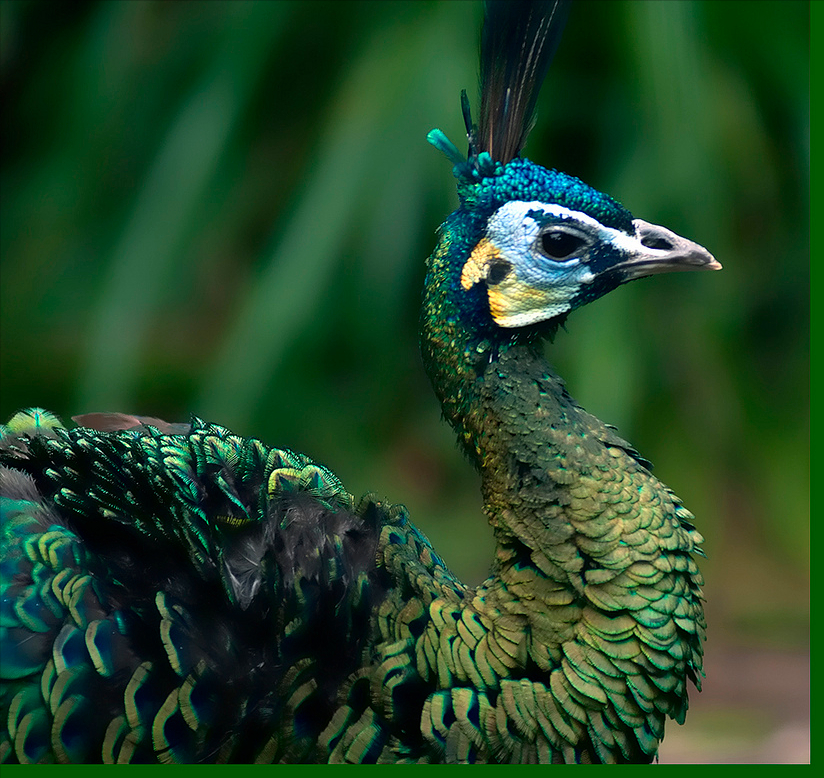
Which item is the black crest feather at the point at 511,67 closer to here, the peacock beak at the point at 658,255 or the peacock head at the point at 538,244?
the peacock head at the point at 538,244

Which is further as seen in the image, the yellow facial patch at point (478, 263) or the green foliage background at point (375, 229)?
the green foliage background at point (375, 229)

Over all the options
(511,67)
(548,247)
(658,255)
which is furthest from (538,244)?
(511,67)

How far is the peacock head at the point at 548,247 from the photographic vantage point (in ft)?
5.36

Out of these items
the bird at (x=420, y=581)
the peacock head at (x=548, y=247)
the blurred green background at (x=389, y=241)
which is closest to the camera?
the bird at (x=420, y=581)

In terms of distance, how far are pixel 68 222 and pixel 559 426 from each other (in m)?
2.82

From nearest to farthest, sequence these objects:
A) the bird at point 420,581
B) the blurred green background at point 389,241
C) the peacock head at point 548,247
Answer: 1. the bird at point 420,581
2. the peacock head at point 548,247
3. the blurred green background at point 389,241

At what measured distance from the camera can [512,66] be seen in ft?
5.68

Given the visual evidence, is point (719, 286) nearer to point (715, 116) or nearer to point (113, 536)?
point (715, 116)

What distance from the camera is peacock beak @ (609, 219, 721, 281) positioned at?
1639 millimetres

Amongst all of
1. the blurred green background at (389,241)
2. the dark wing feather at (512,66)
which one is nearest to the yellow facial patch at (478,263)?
the dark wing feather at (512,66)

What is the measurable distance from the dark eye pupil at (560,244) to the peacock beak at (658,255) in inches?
2.8

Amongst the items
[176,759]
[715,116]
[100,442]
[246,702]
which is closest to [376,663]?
[246,702]

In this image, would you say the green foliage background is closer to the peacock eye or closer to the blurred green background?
the blurred green background

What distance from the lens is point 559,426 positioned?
5.26ft
